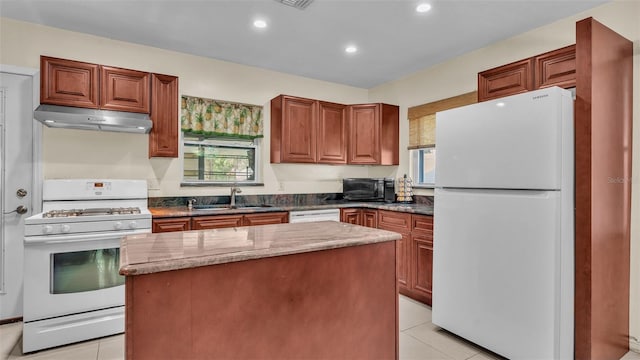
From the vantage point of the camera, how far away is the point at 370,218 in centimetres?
392

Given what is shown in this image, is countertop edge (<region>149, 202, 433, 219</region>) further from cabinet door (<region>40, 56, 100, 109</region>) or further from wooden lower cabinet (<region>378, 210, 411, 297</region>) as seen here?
cabinet door (<region>40, 56, 100, 109</region>)

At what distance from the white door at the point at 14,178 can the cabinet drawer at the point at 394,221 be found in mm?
3282

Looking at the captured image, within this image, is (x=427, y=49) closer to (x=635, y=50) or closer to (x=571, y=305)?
(x=635, y=50)

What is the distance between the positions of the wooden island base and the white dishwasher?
6.40 feet

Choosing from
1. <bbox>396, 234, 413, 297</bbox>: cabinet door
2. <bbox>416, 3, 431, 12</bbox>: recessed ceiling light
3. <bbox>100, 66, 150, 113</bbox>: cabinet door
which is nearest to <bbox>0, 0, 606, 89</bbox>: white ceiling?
<bbox>416, 3, 431, 12</bbox>: recessed ceiling light

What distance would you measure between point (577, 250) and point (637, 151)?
959mm

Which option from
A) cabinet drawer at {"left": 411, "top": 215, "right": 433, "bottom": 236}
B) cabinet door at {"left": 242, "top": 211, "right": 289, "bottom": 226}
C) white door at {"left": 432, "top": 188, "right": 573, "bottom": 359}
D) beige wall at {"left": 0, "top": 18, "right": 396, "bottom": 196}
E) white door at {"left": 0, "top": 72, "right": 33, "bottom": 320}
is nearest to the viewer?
white door at {"left": 432, "top": 188, "right": 573, "bottom": 359}

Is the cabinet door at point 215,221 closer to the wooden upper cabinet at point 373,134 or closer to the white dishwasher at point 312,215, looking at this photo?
the white dishwasher at point 312,215

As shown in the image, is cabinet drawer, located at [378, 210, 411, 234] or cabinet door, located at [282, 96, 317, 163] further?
cabinet door, located at [282, 96, 317, 163]

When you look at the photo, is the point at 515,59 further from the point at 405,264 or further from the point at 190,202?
the point at 190,202

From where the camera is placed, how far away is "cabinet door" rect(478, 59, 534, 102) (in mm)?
2654

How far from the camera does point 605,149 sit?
2.18m

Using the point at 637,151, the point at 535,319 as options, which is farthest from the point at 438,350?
the point at 637,151

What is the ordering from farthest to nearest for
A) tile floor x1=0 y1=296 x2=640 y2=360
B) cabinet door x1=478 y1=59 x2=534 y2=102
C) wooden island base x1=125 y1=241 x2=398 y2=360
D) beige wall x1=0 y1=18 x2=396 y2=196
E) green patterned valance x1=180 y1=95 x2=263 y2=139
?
green patterned valance x1=180 y1=95 x2=263 y2=139
beige wall x1=0 y1=18 x2=396 y2=196
cabinet door x1=478 y1=59 x2=534 y2=102
tile floor x1=0 y1=296 x2=640 y2=360
wooden island base x1=125 y1=241 x2=398 y2=360
